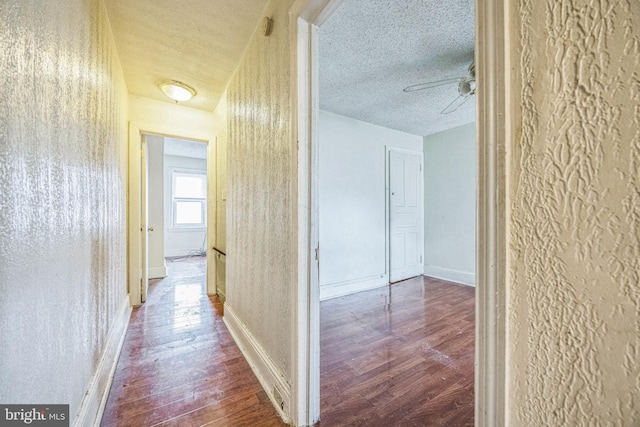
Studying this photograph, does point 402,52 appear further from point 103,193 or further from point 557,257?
point 103,193

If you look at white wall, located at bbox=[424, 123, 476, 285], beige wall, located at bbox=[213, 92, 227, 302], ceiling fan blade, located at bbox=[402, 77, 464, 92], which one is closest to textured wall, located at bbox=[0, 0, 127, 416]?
beige wall, located at bbox=[213, 92, 227, 302]

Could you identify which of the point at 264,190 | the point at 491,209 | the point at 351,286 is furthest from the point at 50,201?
the point at 351,286

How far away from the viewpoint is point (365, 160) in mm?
3676

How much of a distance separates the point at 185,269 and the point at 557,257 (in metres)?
5.44

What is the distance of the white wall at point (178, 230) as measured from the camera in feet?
20.7

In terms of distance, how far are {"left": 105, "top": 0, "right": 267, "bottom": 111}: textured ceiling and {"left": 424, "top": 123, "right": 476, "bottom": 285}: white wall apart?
3295 millimetres

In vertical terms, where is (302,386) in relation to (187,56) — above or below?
below

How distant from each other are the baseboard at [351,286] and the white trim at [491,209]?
112 inches

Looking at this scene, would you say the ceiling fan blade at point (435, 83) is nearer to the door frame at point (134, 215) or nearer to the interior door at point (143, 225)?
the door frame at point (134, 215)

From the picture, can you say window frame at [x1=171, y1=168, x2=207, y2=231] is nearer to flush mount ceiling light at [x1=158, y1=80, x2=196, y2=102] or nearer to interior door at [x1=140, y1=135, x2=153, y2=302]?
interior door at [x1=140, y1=135, x2=153, y2=302]

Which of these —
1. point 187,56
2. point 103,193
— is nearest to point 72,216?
point 103,193

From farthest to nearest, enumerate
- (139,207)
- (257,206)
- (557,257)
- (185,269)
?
1. (185,269)
2. (139,207)
3. (257,206)
4. (557,257)

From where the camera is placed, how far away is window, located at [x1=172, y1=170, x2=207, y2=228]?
6488mm

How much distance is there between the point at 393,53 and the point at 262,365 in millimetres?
2466
